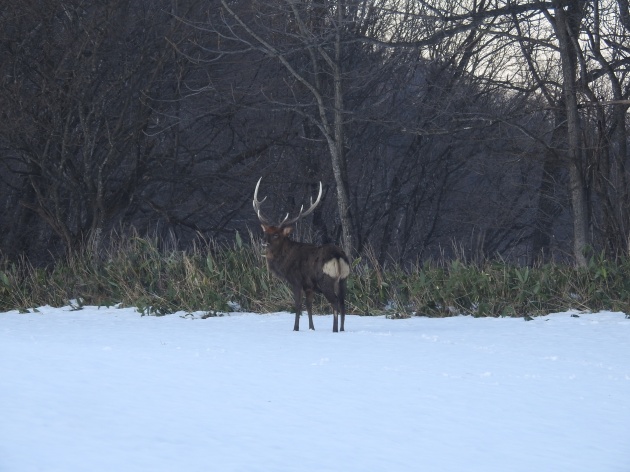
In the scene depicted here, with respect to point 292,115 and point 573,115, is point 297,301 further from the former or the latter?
point 292,115

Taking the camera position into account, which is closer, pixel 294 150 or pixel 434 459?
pixel 434 459

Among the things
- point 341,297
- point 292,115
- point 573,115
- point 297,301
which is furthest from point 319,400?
point 292,115

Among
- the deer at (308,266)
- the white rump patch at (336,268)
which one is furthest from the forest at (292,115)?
the white rump patch at (336,268)

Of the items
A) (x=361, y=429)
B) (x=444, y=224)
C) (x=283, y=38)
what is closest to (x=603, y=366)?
Answer: (x=361, y=429)

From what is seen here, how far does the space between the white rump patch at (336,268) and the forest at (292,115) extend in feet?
15.6

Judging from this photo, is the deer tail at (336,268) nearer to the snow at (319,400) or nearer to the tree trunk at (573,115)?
the snow at (319,400)

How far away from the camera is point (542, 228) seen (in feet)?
73.8

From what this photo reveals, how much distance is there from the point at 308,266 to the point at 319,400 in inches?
146

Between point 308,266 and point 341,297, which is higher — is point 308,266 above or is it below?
above

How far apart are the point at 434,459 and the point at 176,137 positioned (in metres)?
14.0

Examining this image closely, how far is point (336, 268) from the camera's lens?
31.6ft

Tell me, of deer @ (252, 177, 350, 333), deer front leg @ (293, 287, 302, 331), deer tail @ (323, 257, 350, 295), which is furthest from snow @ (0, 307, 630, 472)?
deer tail @ (323, 257, 350, 295)

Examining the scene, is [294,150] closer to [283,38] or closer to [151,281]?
[283,38]

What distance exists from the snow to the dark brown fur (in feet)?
1.19
